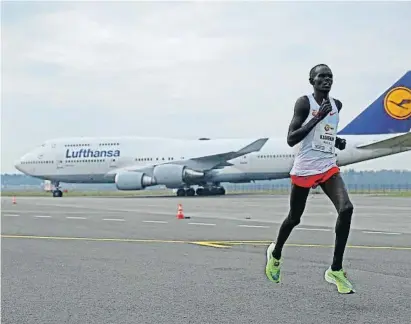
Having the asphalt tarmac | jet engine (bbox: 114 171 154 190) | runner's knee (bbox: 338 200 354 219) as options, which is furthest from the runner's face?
jet engine (bbox: 114 171 154 190)

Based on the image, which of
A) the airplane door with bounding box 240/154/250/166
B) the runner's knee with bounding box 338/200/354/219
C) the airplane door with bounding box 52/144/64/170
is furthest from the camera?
the airplane door with bounding box 52/144/64/170

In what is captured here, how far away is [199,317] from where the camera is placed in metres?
4.61

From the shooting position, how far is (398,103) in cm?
A: 4144

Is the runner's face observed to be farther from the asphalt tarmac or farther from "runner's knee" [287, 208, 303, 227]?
the asphalt tarmac

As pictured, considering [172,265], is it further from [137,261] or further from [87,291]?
[87,291]

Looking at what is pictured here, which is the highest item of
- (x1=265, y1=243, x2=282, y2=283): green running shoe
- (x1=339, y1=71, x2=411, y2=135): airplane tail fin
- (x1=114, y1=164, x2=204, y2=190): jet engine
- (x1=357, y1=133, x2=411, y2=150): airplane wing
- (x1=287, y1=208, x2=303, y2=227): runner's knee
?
(x1=339, y1=71, x2=411, y2=135): airplane tail fin

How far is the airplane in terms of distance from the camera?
4075cm

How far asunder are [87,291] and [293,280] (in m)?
1.82

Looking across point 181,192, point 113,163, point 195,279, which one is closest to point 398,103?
point 181,192

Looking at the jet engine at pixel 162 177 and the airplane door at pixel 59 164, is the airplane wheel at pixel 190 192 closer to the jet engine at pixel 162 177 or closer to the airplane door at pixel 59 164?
the jet engine at pixel 162 177

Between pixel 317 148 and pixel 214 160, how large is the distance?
37263mm

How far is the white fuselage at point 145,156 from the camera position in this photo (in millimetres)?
41438

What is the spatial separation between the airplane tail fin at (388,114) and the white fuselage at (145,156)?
76 cm

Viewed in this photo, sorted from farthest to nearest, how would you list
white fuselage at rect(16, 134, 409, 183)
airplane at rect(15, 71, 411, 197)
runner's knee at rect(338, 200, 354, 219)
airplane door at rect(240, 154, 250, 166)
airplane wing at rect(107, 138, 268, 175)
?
airplane door at rect(240, 154, 250, 166), airplane wing at rect(107, 138, 268, 175), white fuselage at rect(16, 134, 409, 183), airplane at rect(15, 71, 411, 197), runner's knee at rect(338, 200, 354, 219)
